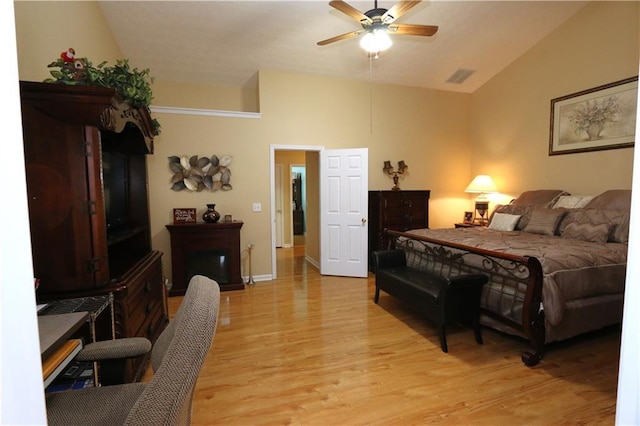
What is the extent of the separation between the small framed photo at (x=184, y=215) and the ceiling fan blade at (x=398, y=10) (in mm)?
3331

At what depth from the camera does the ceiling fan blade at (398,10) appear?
2.44 meters

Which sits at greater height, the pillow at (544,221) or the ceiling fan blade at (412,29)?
the ceiling fan blade at (412,29)

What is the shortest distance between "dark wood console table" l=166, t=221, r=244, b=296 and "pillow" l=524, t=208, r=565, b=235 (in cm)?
391

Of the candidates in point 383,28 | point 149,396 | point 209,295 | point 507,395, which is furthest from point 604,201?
point 149,396

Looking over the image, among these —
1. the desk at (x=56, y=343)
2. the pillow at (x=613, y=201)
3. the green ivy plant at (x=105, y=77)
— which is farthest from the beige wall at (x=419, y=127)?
the desk at (x=56, y=343)

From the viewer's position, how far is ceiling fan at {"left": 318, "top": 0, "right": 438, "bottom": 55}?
2.50m

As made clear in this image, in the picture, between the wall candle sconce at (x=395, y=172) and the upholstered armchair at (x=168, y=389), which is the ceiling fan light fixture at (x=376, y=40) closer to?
the wall candle sconce at (x=395, y=172)

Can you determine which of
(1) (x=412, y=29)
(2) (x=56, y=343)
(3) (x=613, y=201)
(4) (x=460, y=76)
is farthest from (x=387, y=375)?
(4) (x=460, y=76)

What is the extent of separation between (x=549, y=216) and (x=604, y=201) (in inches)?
21.6

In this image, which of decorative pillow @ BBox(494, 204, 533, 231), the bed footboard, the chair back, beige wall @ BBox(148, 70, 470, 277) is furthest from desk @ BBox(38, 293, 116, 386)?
decorative pillow @ BBox(494, 204, 533, 231)

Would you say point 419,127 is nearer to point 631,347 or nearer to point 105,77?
point 105,77

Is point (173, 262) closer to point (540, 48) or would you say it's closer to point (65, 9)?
point (65, 9)

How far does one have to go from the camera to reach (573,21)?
162 inches

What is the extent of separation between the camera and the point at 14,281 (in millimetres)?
473
